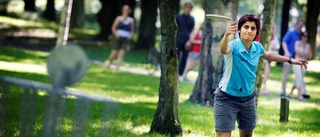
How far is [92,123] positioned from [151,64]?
14383mm

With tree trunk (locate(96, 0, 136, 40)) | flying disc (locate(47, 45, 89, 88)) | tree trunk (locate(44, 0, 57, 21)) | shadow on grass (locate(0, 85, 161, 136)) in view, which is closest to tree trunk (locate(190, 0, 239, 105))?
shadow on grass (locate(0, 85, 161, 136))

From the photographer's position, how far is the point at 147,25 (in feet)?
106

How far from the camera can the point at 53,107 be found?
4887 millimetres

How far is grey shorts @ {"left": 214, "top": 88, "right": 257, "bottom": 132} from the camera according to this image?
6.37 metres

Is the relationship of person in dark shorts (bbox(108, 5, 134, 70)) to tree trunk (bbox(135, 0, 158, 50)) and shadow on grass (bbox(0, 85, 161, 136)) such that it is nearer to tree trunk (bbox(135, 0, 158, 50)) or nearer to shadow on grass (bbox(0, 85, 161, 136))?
shadow on grass (bbox(0, 85, 161, 136))

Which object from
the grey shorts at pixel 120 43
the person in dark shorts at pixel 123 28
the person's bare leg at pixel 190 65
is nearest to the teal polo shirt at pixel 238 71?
the person's bare leg at pixel 190 65

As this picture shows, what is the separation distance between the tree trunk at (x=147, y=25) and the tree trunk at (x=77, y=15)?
11279mm

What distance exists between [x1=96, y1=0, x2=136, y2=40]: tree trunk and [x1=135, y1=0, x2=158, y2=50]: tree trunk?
3.43 meters

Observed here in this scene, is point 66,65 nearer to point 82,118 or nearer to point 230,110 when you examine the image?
point 82,118

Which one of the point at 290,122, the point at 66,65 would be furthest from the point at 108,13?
the point at 66,65

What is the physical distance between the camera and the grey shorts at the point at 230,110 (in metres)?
6.37

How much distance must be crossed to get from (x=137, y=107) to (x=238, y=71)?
5329mm

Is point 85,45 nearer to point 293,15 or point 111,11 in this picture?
point 111,11

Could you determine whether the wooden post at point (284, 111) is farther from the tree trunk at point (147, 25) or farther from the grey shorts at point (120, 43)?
the tree trunk at point (147, 25)
